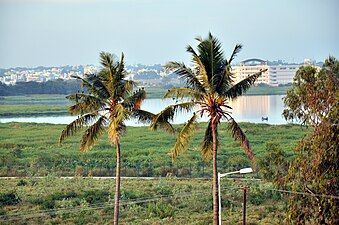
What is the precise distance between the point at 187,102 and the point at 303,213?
5.49 metres

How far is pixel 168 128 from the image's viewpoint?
21484 millimetres

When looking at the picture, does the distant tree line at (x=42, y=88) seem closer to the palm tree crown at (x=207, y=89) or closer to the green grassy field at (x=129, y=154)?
the green grassy field at (x=129, y=154)

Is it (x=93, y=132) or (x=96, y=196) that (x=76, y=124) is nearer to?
(x=93, y=132)

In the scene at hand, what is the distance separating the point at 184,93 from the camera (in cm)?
2047

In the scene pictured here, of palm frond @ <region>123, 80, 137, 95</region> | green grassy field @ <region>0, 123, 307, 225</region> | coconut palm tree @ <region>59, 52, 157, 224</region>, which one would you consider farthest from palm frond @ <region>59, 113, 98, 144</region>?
green grassy field @ <region>0, 123, 307, 225</region>

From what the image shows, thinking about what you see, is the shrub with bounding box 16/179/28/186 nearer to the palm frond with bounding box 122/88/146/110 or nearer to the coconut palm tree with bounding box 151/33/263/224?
the palm frond with bounding box 122/88/146/110

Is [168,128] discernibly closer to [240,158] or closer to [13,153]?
[240,158]

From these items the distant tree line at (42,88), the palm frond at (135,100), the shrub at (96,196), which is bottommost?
the shrub at (96,196)

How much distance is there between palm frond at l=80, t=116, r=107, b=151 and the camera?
21.8 metres

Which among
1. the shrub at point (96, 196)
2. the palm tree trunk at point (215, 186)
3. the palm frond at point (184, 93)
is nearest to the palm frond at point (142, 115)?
the palm frond at point (184, 93)

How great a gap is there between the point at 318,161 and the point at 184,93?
4709mm

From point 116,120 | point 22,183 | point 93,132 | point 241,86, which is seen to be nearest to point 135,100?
point 116,120

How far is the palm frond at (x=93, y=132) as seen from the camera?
71.5 feet

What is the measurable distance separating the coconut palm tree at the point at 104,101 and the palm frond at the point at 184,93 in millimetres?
1631
